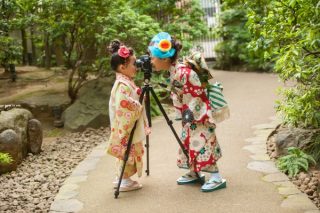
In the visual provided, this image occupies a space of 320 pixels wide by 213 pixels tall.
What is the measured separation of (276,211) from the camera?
4066mm

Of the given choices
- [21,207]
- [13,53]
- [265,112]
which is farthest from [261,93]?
[21,207]

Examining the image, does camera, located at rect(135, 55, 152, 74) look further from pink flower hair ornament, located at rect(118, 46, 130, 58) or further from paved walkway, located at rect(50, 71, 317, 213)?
paved walkway, located at rect(50, 71, 317, 213)

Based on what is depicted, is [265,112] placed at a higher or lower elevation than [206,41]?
lower

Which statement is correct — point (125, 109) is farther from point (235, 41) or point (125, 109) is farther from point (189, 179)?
point (235, 41)

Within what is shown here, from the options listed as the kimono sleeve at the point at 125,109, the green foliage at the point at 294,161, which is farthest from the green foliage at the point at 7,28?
the green foliage at the point at 294,161

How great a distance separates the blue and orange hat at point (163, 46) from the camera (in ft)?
14.8

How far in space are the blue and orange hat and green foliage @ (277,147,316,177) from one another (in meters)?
1.83

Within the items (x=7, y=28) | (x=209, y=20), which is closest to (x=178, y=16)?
(x=7, y=28)

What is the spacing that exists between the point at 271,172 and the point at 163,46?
6.16ft

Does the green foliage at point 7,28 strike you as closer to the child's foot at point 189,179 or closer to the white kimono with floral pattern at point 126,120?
the white kimono with floral pattern at point 126,120

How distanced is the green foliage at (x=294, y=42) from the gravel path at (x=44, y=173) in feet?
9.11

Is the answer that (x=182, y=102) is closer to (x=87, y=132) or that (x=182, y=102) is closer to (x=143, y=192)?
(x=143, y=192)

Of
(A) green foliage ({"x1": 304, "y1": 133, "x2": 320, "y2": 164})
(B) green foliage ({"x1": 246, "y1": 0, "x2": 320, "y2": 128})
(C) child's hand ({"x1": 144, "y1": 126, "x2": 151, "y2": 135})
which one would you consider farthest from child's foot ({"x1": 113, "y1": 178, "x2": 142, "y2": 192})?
(A) green foliage ({"x1": 304, "y1": 133, "x2": 320, "y2": 164})

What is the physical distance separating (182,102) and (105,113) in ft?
14.1
